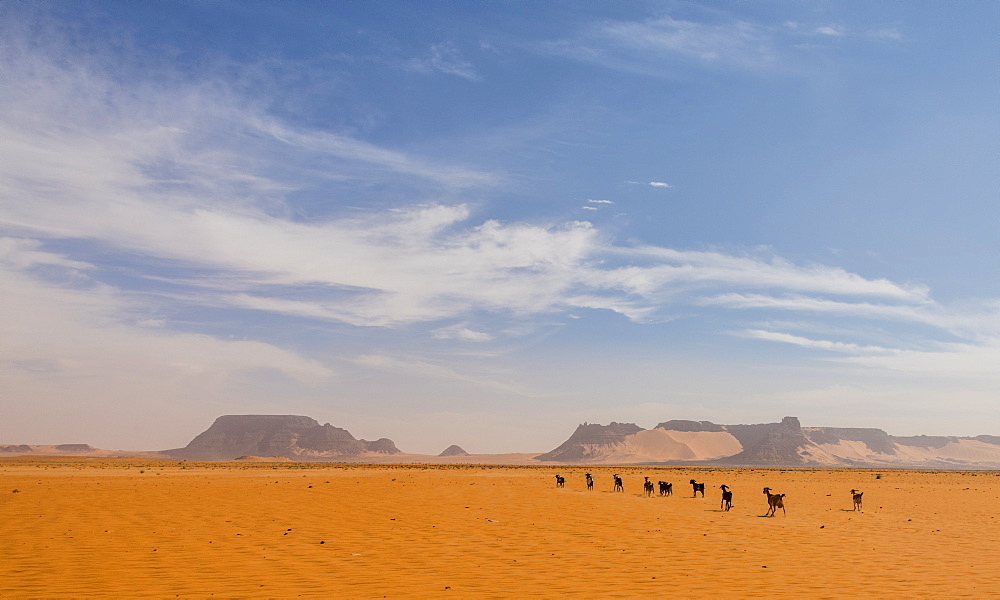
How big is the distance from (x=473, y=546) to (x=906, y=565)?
1006 centimetres

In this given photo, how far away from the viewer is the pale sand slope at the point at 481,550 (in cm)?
1187

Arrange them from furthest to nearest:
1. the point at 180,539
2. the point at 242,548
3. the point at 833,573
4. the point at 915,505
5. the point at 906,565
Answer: the point at 915,505 → the point at 180,539 → the point at 242,548 → the point at 906,565 → the point at 833,573

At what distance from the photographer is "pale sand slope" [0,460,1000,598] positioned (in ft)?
38.9

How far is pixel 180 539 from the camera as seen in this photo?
17141mm

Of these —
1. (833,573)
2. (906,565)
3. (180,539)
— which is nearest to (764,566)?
(833,573)

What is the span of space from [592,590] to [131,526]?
15189 mm

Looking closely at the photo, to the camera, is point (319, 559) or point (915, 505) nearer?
point (319, 559)

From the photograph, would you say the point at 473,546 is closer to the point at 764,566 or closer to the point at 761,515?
the point at 764,566

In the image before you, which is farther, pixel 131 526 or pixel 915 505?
pixel 915 505

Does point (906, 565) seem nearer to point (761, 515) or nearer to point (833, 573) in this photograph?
Result: point (833, 573)

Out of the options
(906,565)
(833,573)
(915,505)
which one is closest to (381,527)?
(833,573)

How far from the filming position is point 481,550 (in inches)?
627

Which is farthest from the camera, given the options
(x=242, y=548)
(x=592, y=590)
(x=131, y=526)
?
(x=131, y=526)

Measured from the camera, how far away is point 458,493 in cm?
3428
